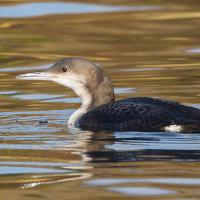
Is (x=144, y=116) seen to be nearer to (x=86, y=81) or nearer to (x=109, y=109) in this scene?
(x=109, y=109)

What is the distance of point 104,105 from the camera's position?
35.3 feet

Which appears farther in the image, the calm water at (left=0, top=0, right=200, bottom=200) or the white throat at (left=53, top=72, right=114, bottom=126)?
the white throat at (left=53, top=72, right=114, bottom=126)

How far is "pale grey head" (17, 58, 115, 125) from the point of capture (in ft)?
36.6

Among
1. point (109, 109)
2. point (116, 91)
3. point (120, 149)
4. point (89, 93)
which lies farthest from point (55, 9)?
point (120, 149)

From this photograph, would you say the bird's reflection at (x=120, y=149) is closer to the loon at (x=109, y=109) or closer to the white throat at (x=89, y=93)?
the loon at (x=109, y=109)

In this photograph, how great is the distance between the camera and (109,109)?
413 inches

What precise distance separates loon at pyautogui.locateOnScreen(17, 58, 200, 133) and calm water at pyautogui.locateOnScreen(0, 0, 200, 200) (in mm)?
135

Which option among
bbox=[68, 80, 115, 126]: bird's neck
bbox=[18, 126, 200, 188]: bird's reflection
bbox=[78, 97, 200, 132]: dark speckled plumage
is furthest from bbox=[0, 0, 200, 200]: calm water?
bbox=[68, 80, 115, 126]: bird's neck

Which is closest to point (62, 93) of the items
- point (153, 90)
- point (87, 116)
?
point (153, 90)

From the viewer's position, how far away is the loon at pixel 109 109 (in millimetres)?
10133

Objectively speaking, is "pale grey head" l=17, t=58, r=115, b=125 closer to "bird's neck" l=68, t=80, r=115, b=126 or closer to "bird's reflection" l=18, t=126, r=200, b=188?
"bird's neck" l=68, t=80, r=115, b=126

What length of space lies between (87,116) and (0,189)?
282 centimetres

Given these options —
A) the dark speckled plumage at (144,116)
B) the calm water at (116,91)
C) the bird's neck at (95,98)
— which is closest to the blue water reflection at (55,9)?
the calm water at (116,91)

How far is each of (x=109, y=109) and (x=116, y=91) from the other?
2.66 m
